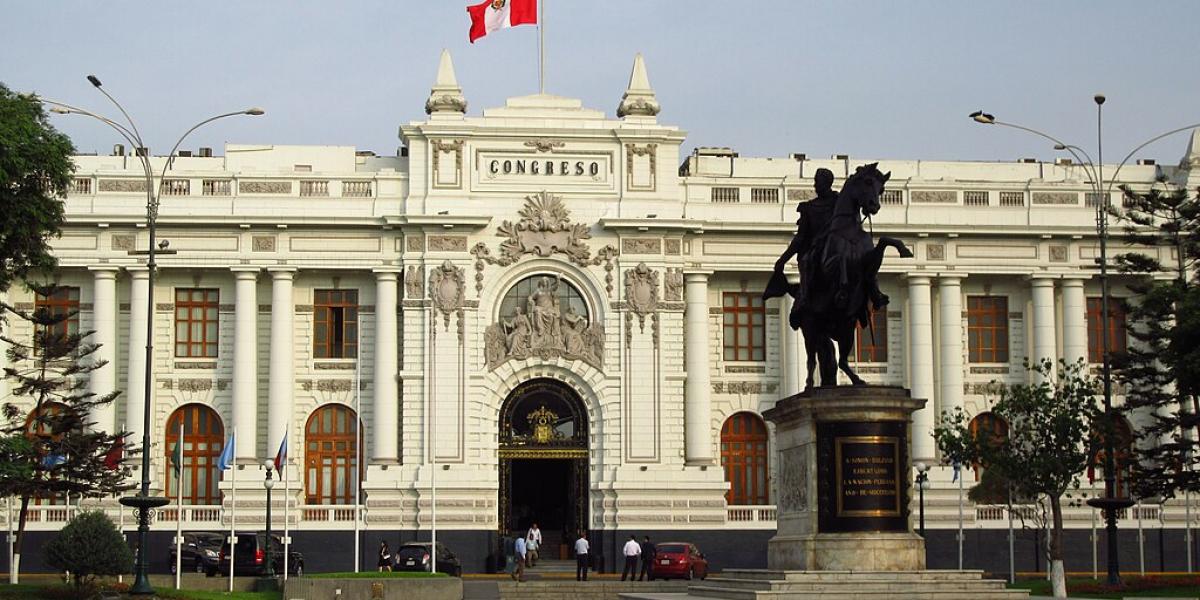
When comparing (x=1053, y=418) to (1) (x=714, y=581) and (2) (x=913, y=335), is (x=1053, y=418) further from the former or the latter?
(1) (x=714, y=581)

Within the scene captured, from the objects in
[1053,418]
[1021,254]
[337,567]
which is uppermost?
[1021,254]

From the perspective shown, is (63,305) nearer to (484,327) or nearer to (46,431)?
(46,431)

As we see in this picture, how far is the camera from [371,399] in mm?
68500

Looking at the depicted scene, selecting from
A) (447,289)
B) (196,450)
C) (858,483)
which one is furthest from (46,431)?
(858,483)

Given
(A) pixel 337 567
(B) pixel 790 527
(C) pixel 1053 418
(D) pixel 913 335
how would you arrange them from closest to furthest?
1. (B) pixel 790 527
2. (C) pixel 1053 418
3. (A) pixel 337 567
4. (D) pixel 913 335

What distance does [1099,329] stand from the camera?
7269 cm

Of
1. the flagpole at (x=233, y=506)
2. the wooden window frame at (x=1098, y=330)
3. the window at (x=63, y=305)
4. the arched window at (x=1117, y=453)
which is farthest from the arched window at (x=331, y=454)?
the wooden window frame at (x=1098, y=330)

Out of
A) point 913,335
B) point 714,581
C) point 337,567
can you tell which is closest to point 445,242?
point 337,567

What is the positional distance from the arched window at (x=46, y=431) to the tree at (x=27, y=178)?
13.0m

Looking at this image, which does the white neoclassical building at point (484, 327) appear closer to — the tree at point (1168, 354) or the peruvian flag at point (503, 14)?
the peruvian flag at point (503, 14)

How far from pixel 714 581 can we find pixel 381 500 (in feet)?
97.1

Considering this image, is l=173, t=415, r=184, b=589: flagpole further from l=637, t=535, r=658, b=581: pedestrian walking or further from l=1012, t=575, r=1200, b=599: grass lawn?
l=1012, t=575, r=1200, b=599: grass lawn

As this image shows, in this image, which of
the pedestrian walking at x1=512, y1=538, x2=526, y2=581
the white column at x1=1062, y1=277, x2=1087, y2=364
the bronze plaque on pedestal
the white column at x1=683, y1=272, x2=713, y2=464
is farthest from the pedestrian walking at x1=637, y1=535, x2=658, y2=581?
the bronze plaque on pedestal

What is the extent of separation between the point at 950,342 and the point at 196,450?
92.6 ft
